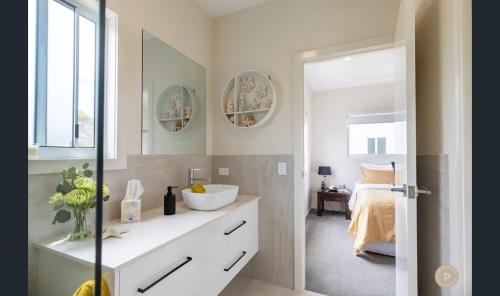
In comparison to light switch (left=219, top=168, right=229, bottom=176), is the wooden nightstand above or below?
below

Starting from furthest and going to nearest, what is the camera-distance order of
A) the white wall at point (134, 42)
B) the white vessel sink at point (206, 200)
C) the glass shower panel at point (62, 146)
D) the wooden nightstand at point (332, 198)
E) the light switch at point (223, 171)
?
the wooden nightstand at point (332, 198) < the light switch at point (223, 171) < the white vessel sink at point (206, 200) < the white wall at point (134, 42) < the glass shower panel at point (62, 146)

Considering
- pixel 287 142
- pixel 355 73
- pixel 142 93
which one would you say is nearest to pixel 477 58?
pixel 287 142

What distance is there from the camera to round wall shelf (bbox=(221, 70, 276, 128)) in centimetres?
196

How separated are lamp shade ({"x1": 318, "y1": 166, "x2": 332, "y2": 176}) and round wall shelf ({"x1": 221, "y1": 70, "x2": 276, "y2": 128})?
9.53ft

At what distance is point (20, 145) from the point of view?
0.50 m

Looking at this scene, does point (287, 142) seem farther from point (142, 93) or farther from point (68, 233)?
point (68, 233)

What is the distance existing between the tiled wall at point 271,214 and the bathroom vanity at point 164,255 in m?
0.31

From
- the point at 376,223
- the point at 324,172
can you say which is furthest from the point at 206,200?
the point at 324,172

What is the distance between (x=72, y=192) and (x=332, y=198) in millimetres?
4140

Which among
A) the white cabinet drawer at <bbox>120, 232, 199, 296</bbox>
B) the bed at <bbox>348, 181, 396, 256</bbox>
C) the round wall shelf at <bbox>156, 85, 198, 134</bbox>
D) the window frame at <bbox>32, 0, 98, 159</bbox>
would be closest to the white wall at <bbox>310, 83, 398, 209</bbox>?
the bed at <bbox>348, 181, 396, 256</bbox>

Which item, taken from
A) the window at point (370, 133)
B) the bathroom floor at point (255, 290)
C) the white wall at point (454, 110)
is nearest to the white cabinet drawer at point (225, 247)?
the bathroom floor at point (255, 290)

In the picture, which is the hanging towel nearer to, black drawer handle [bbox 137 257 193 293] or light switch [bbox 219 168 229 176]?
black drawer handle [bbox 137 257 193 293]

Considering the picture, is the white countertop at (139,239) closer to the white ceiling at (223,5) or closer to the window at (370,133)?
the white ceiling at (223,5)

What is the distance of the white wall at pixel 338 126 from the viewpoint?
431 cm
